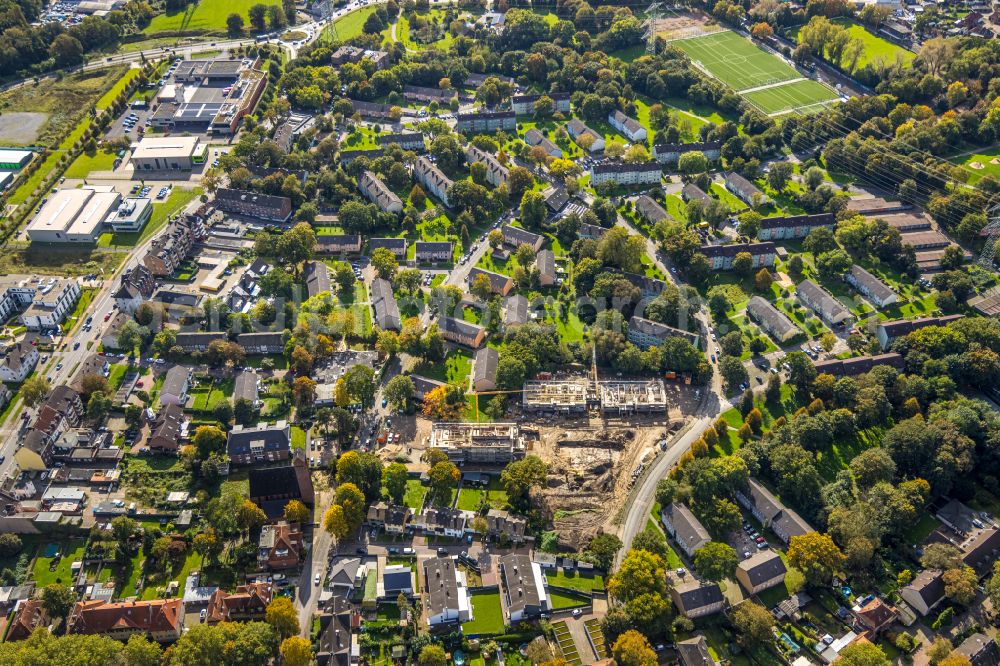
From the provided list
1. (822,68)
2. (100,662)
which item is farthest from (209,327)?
(822,68)

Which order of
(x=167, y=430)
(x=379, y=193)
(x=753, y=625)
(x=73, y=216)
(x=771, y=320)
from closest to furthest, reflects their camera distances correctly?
(x=753, y=625)
(x=167, y=430)
(x=771, y=320)
(x=73, y=216)
(x=379, y=193)

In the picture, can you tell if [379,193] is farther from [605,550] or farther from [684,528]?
[684,528]

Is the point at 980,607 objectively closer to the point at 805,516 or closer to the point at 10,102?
the point at 805,516

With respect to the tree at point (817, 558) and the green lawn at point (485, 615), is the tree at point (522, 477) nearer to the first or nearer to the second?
the green lawn at point (485, 615)

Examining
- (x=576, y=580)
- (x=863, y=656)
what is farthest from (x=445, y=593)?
(x=863, y=656)

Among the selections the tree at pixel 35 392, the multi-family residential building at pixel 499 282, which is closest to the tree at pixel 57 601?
the tree at pixel 35 392

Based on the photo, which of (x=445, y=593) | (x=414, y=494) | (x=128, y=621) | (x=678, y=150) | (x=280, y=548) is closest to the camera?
(x=128, y=621)

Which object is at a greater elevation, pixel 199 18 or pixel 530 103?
A: pixel 199 18
